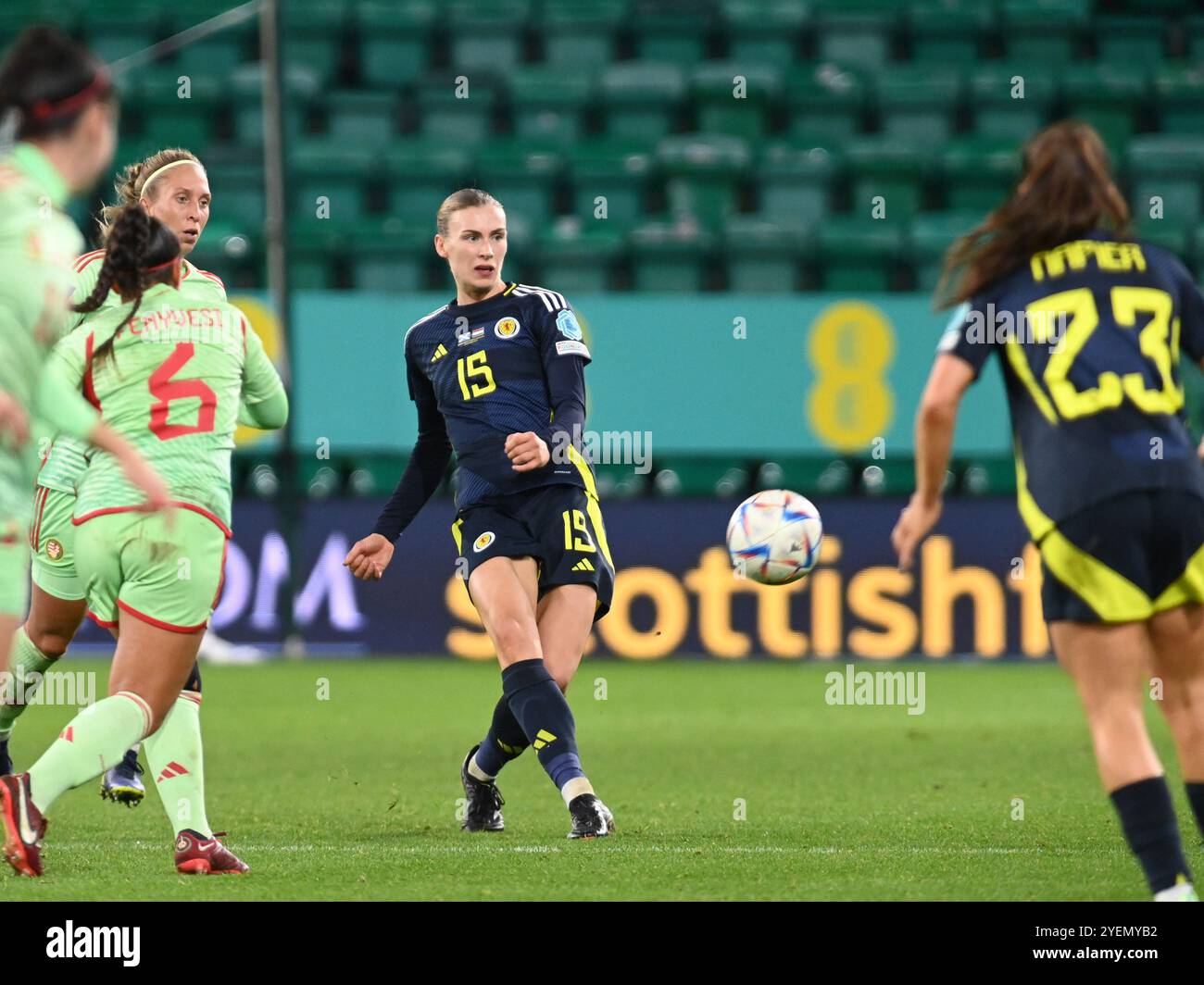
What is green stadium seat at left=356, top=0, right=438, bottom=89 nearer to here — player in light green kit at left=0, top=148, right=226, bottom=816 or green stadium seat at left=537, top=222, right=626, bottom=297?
green stadium seat at left=537, top=222, right=626, bottom=297

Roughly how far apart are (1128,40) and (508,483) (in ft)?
46.0

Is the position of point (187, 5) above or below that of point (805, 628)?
above

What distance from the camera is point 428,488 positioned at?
24.2 feet

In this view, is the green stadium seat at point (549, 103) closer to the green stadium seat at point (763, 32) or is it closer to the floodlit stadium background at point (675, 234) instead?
the floodlit stadium background at point (675, 234)

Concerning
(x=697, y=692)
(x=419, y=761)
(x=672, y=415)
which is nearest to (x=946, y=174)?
(x=672, y=415)

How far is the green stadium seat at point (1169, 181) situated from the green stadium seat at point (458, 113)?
19.6 ft

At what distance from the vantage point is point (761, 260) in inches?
630

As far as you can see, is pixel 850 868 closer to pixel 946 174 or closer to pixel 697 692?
pixel 697 692

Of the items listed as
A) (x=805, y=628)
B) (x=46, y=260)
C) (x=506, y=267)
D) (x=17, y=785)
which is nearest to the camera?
(x=46, y=260)

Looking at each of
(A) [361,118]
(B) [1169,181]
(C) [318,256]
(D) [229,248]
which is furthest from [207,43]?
(B) [1169,181]

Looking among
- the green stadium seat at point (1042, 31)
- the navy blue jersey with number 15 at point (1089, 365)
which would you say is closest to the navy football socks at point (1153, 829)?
the navy blue jersey with number 15 at point (1089, 365)

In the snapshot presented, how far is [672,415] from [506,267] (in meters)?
2.01

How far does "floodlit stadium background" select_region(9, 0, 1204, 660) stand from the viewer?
1450 cm

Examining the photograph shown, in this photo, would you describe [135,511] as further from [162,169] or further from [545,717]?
[545,717]
